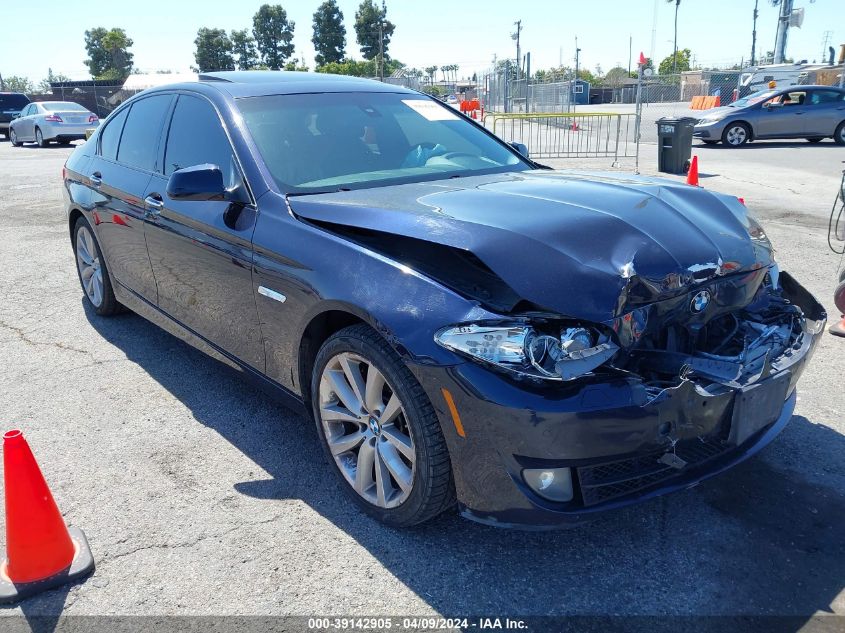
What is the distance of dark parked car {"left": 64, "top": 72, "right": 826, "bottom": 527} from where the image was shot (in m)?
2.36

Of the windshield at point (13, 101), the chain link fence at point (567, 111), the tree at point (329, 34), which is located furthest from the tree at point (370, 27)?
the windshield at point (13, 101)

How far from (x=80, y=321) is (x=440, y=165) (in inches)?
135

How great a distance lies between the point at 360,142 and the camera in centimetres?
379

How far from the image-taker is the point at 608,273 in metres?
2.53

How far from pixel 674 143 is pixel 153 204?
36.8ft

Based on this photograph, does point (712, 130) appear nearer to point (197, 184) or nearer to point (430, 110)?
point (430, 110)

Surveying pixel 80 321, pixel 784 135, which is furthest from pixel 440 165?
pixel 784 135

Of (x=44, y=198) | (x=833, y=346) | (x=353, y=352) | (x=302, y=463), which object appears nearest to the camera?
(x=353, y=352)

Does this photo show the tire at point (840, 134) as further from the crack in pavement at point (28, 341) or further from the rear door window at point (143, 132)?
the crack in pavement at point (28, 341)

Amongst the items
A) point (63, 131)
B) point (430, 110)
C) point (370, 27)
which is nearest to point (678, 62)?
point (370, 27)

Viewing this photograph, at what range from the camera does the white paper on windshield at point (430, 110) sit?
14.0ft

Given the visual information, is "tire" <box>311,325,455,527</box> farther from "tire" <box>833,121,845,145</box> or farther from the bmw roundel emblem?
"tire" <box>833,121,845,145</box>

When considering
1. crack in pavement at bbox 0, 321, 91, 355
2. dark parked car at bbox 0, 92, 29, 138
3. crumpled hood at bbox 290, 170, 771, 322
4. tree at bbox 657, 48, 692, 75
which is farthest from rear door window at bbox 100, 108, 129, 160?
tree at bbox 657, 48, 692, 75

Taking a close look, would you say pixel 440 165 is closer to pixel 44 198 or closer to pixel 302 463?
pixel 302 463
